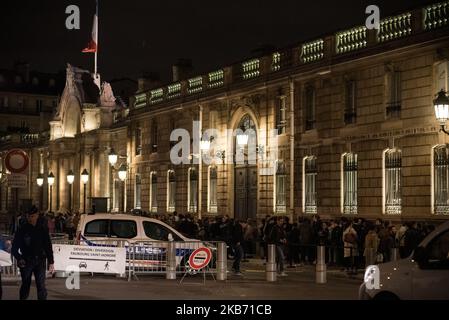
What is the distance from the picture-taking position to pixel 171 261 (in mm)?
25094

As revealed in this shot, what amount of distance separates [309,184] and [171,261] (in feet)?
43.6

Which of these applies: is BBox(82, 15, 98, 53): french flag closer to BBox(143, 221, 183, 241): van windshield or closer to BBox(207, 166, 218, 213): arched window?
BBox(207, 166, 218, 213): arched window

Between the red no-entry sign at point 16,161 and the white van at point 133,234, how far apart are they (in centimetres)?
276

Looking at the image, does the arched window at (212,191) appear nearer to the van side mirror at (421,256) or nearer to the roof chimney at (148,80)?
the roof chimney at (148,80)

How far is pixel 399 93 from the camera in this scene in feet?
107

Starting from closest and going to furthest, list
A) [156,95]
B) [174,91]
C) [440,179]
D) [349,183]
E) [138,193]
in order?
1. [440,179]
2. [349,183]
3. [174,91]
4. [156,95]
5. [138,193]

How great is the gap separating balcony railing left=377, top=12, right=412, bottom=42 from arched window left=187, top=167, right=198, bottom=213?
1596 centimetres

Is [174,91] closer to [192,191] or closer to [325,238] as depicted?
[192,191]

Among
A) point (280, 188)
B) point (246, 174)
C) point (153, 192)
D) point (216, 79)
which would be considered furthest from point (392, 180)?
point (153, 192)

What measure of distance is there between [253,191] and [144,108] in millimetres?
13718

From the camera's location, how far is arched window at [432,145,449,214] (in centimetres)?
3012

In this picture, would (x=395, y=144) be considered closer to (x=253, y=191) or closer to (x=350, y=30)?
(x=350, y=30)

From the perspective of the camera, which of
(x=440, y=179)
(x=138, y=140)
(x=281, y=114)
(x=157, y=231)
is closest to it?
(x=157, y=231)
